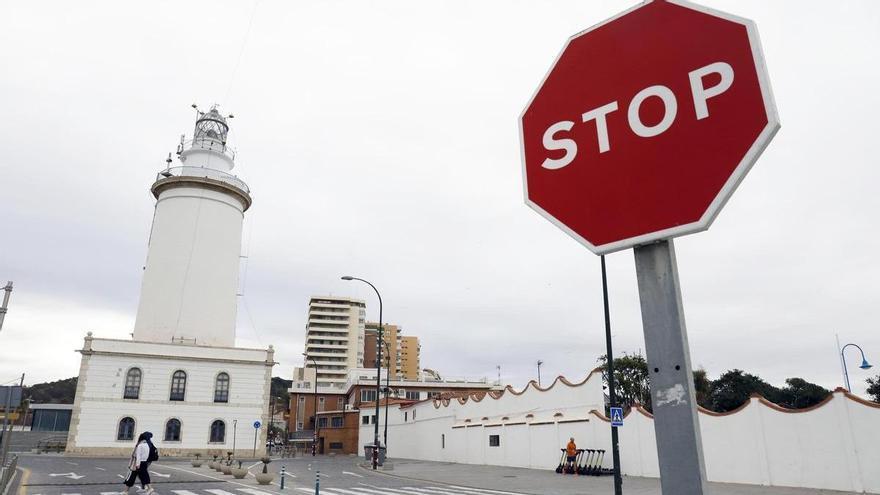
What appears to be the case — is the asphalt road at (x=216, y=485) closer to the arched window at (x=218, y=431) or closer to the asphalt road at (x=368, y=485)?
the asphalt road at (x=368, y=485)

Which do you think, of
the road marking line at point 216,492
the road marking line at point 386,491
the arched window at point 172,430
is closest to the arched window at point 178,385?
the arched window at point 172,430

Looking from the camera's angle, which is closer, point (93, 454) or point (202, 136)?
point (93, 454)

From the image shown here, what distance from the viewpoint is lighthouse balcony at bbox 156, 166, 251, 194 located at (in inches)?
1886

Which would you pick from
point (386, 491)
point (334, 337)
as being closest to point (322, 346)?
point (334, 337)

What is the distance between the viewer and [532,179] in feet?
8.86

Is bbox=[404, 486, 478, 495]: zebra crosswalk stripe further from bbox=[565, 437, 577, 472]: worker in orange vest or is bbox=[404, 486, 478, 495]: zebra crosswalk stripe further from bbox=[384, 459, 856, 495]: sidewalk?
bbox=[565, 437, 577, 472]: worker in orange vest

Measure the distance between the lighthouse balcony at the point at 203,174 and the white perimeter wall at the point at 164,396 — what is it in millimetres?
14845

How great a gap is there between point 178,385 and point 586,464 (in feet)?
102

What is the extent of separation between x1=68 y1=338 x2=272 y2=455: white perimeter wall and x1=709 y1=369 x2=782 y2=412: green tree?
40.2 m

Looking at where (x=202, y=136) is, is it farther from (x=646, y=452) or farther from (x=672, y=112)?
(x=672, y=112)

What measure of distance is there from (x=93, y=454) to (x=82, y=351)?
724 centimetres

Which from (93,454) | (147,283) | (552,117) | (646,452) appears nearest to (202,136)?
(147,283)

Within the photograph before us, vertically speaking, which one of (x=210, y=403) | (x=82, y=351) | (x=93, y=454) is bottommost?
(x=93, y=454)

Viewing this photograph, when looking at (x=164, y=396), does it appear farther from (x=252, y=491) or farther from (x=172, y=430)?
(x=252, y=491)
